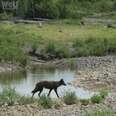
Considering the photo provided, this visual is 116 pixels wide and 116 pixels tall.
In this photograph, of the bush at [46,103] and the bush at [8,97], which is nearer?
the bush at [46,103]

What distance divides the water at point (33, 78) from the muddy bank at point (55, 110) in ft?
23.9

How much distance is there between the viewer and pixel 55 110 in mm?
27141

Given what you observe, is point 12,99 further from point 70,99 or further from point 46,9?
point 46,9

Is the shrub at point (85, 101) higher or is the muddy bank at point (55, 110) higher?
the muddy bank at point (55, 110)

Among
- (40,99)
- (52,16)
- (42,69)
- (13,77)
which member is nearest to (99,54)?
(42,69)

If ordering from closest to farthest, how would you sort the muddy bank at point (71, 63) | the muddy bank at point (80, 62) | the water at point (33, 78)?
the water at point (33, 78) → the muddy bank at point (71, 63) → the muddy bank at point (80, 62)

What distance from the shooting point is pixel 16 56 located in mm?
50312

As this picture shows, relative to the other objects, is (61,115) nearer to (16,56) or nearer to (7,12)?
(16,56)

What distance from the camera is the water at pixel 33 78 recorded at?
123 feet

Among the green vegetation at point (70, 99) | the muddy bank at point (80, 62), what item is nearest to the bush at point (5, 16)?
the muddy bank at point (80, 62)

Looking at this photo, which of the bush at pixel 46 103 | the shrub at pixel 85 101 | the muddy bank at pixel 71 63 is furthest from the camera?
the muddy bank at pixel 71 63

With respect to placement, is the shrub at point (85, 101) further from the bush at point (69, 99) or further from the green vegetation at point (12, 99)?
the green vegetation at point (12, 99)

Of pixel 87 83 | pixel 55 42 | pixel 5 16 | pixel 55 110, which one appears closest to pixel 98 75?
pixel 87 83

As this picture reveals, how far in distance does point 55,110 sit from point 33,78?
16.8 meters
